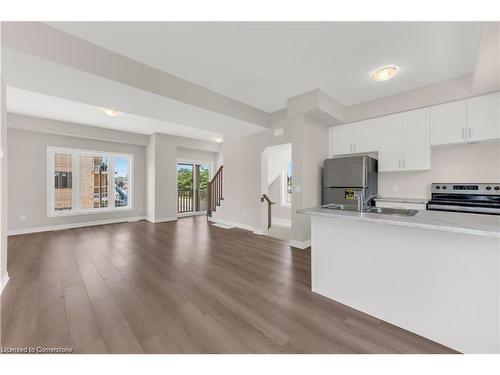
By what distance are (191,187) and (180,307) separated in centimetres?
631

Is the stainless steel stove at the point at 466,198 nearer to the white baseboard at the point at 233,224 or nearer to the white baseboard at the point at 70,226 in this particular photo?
the white baseboard at the point at 233,224

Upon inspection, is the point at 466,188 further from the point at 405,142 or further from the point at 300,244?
the point at 300,244

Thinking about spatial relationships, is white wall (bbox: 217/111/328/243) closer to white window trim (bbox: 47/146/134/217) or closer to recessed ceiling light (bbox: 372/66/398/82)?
recessed ceiling light (bbox: 372/66/398/82)

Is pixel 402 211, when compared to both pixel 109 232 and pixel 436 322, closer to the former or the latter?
pixel 436 322

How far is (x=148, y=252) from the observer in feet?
11.3

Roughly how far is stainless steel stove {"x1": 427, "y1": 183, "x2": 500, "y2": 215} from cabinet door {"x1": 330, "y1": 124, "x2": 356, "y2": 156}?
146 centimetres

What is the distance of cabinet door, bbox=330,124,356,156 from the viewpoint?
3.88 meters

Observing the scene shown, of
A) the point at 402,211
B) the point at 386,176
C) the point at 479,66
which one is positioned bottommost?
the point at 402,211

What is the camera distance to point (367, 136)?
12.0ft

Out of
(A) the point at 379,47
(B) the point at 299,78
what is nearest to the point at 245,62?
(B) the point at 299,78

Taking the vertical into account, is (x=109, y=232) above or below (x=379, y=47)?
below

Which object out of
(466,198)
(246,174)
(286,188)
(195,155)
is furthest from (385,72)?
(195,155)

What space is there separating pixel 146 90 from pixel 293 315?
9.92 ft
